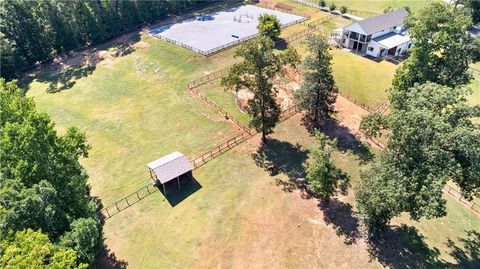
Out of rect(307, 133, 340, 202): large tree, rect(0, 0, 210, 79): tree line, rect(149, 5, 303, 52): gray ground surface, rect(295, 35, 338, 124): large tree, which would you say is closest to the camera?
rect(307, 133, 340, 202): large tree

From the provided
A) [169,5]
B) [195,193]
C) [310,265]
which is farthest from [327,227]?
[169,5]

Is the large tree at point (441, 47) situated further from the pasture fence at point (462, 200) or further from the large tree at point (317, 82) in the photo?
the pasture fence at point (462, 200)

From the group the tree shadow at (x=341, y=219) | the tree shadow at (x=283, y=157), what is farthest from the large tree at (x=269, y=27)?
the tree shadow at (x=341, y=219)

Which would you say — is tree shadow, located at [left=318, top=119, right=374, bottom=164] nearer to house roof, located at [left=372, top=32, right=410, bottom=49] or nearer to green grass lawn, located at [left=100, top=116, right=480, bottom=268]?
green grass lawn, located at [left=100, top=116, right=480, bottom=268]

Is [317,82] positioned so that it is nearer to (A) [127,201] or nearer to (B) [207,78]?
(B) [207,78]

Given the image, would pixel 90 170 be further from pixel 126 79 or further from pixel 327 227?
pixel 327 227

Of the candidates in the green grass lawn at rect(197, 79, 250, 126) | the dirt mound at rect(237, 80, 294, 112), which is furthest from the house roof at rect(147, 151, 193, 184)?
the dirt mound at rect(237, 80, 294, 112)
